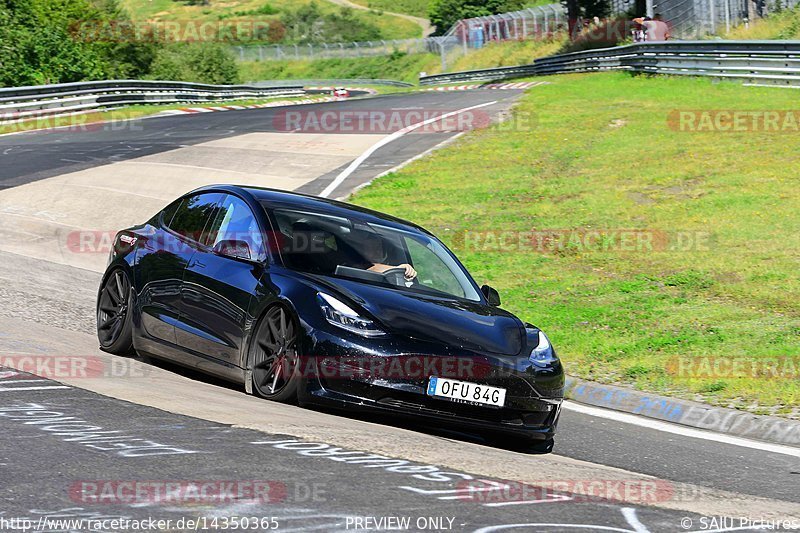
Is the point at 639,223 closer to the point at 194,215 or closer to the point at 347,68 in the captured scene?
the point at 194,215

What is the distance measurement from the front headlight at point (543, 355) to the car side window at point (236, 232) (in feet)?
6.88

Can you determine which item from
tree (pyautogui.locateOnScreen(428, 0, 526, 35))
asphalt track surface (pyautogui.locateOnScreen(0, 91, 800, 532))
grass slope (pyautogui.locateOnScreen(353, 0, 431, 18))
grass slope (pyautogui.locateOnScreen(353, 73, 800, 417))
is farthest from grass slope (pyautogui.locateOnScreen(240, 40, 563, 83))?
asphalt track surface (pyautogui.locateOnScreen(0, 91, 800, 532))

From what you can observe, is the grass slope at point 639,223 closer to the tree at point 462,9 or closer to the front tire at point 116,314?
the front tire at point 116,314

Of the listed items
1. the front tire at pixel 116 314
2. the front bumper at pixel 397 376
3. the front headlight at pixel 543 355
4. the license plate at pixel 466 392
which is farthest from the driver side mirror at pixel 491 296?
the front tire at pixel 116 314

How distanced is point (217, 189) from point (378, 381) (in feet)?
9.53

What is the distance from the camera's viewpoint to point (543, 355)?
26.0ft

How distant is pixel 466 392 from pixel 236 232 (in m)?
2.43

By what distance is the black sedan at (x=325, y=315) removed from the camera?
730 cm

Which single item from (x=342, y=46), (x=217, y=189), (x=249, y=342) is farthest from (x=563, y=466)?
(x=342, y=46)

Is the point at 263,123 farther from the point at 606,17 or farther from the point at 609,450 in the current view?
the point at 606,17

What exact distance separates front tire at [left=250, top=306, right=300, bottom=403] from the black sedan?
0.04ft

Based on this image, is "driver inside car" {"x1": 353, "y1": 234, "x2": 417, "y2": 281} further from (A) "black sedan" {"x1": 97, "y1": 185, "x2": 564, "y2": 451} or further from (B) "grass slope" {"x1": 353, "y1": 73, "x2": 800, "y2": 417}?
(B) "grass slope" {"x1": 353, "y1": 73, "x2": 800, "y2": 417}

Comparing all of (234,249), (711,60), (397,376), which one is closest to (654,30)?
(711,60)

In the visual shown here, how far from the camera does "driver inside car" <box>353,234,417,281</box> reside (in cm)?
848
